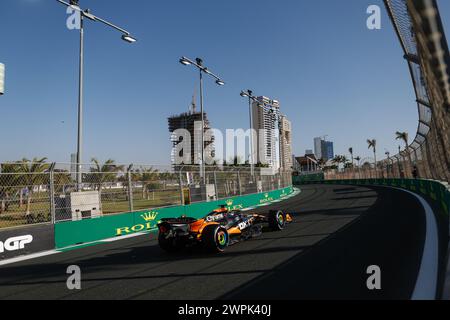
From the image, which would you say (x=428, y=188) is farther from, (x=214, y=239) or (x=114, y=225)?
(x=114, y=225)

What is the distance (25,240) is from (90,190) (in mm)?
3082

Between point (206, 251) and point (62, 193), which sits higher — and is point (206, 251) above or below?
below

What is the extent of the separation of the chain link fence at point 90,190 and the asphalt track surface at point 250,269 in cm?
207

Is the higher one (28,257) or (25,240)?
(25,240)

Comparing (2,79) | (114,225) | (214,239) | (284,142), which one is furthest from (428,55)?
(284,142)

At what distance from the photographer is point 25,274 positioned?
624 cm

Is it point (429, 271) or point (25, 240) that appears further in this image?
point (25, 240)

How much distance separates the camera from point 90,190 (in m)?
11.3

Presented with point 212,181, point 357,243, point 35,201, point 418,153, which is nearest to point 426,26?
point 357,243

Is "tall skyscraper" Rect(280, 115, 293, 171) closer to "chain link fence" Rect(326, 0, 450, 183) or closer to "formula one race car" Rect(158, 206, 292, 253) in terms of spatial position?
"chain link fence" Rect(326, 0, 450, 183)

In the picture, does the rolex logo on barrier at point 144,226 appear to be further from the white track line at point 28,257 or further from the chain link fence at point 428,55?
the chain link fence at point 428,55

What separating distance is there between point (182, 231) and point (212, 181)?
1037 cm

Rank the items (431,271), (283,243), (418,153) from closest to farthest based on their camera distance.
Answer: (431,271), (283,243), (418,153)

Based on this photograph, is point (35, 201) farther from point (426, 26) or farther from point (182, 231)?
point (426, 26)
